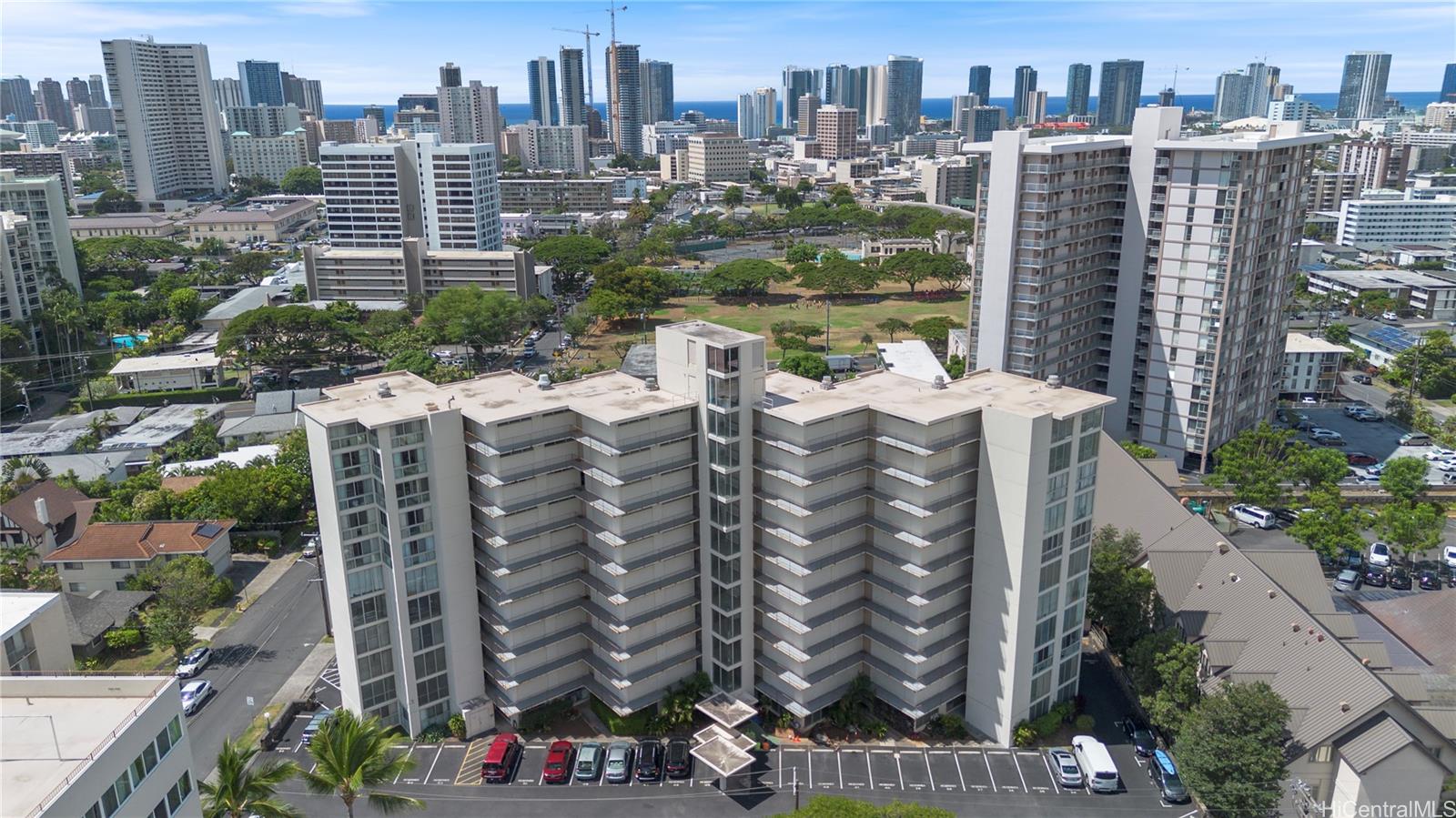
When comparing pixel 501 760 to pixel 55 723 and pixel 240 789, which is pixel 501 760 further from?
pixel 55 723

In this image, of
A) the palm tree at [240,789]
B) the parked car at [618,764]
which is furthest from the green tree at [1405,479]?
the palm tree at [240,789]

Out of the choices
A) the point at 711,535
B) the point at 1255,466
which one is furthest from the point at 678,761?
the point at 1255,466

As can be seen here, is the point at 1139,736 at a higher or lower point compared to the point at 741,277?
lower

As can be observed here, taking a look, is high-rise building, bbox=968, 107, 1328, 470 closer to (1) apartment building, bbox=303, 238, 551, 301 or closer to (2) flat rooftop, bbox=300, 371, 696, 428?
(2) flat rooftop, bbox=300, 371, 696, 428

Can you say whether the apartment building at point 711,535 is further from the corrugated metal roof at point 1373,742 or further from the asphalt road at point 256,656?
the corrugated metal roof at point 1373,742

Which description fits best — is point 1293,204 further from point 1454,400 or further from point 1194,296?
point 1454,400

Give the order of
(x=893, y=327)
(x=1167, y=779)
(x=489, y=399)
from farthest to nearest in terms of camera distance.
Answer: (x=893, y=327) → (x=489, y=399) → (x=1167, y=779)

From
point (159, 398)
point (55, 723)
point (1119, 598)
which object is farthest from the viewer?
point (159, 398)

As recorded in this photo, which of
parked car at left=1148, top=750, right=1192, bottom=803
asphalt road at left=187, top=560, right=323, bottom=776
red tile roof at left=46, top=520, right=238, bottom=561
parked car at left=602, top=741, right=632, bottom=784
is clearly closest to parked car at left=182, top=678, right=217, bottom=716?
asphalt road at left=187, top=560, right=323, bottom=776
